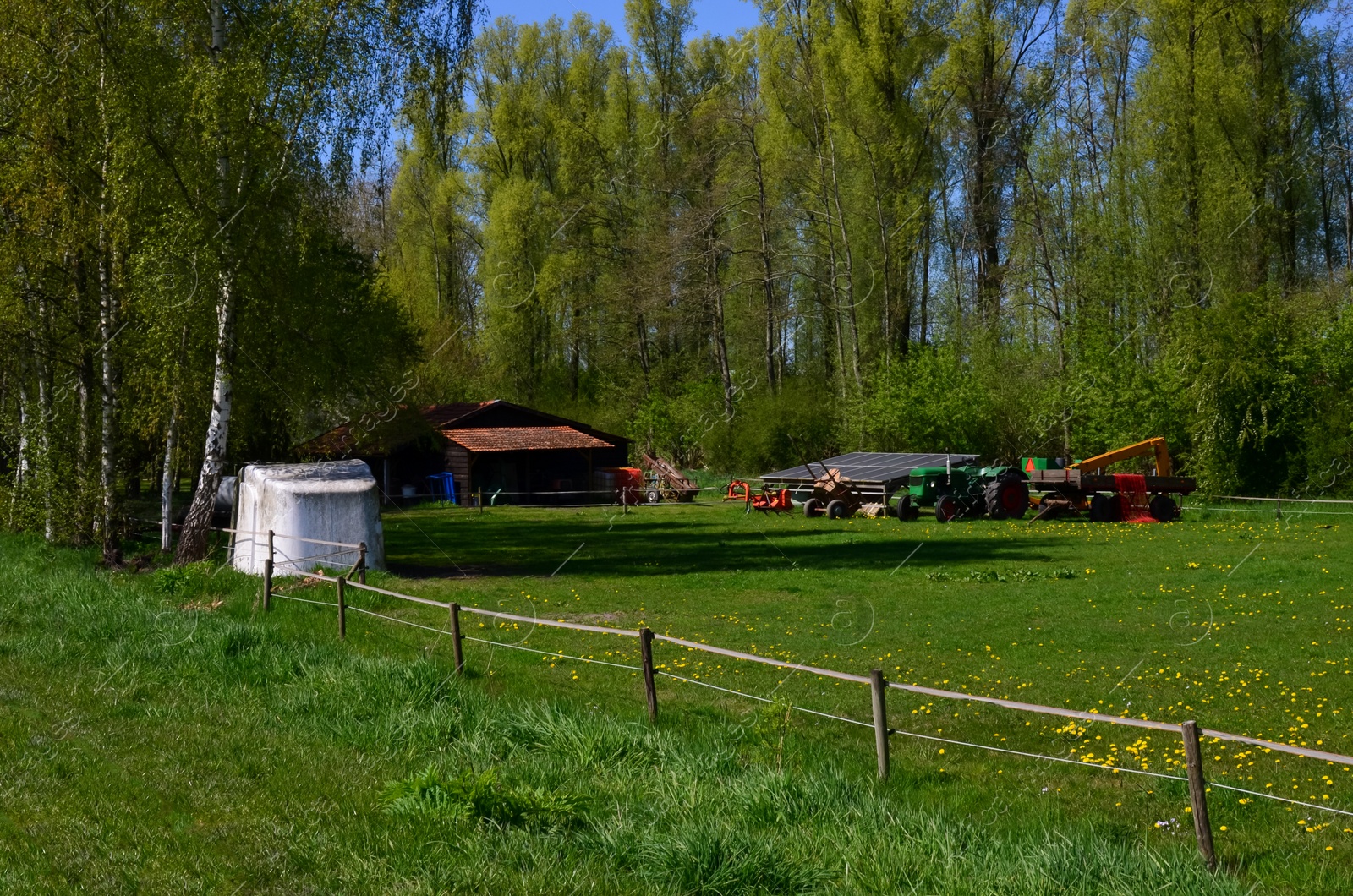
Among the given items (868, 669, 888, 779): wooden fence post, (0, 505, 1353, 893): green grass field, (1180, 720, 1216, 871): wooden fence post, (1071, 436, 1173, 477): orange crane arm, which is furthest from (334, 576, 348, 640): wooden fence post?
(1071, 436, 1173, 477): orange crane arm

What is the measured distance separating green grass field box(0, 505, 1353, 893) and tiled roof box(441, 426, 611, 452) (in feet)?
91.5

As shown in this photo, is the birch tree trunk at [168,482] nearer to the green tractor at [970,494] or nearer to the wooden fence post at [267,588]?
the wooden fence post at [267,588]

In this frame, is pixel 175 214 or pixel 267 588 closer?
pixel 267 588

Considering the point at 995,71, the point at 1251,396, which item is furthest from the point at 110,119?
the point at 995,71

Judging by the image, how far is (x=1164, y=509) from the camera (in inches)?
1284

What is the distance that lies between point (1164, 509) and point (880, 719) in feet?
88.7

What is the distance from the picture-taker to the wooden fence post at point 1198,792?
6.49m

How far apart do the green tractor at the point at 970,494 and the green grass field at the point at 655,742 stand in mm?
14405

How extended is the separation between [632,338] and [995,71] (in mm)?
21373

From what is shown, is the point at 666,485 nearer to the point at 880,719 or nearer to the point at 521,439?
the point at 521,439

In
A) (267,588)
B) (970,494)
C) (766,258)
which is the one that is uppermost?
(766,258)

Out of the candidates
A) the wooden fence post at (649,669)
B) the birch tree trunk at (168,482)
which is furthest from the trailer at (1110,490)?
the wooden fence post at (649,669)

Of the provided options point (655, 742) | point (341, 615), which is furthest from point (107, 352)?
point (655, 742)

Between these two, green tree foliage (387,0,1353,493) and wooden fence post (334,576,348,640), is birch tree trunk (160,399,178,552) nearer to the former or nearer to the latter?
wooden fence post (334,576,348,640)
